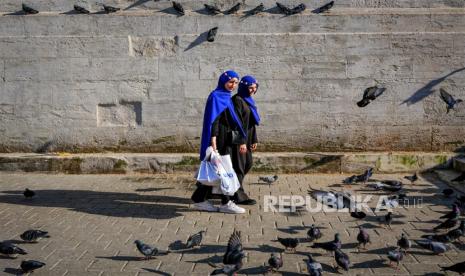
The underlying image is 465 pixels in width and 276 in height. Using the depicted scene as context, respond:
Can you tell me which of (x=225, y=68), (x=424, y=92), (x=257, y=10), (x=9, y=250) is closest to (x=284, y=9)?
(x=257, y=10)

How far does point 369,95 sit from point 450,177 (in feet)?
6.72

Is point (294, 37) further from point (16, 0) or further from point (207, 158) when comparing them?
point (16, 0)

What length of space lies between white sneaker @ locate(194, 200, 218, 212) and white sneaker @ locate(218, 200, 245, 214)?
103 millimetres

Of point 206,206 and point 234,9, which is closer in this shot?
point 206,206

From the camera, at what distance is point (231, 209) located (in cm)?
646

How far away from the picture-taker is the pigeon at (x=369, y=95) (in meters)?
8.66

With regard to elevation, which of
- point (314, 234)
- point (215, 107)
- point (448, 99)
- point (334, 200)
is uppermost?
point (448, 99)

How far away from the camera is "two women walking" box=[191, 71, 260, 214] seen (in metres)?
6.49

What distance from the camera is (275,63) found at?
9.16 meters

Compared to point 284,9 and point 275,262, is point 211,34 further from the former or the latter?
point 275,262

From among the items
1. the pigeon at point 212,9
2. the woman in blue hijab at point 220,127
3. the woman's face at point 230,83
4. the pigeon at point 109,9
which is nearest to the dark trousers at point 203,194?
the woman in blue hijab at point 220,127

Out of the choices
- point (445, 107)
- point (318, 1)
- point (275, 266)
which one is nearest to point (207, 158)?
point (275, 266)

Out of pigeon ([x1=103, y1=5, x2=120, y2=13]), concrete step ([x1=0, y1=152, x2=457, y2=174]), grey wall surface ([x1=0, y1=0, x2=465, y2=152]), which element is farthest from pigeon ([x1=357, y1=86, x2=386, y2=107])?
pigeon ([x1=103, y1=5, x2=120, y2=13])

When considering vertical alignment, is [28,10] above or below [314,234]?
above
